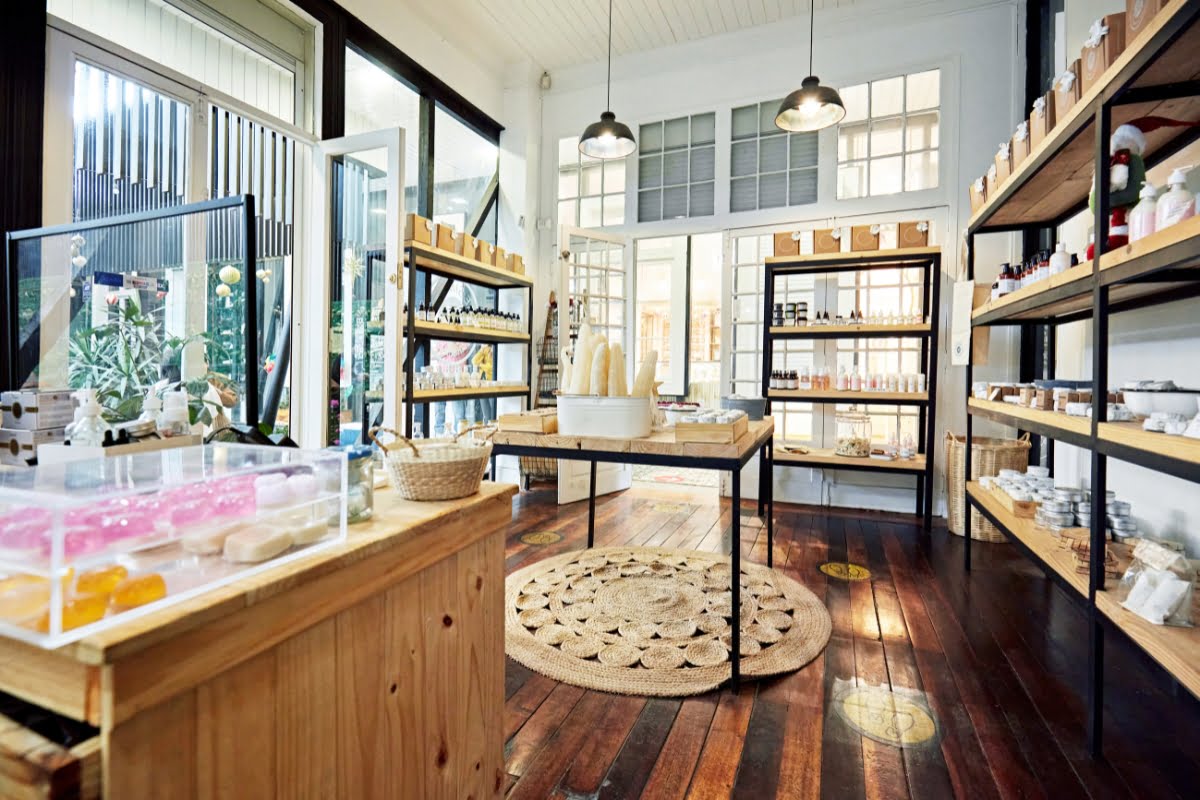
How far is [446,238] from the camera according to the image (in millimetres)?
3918

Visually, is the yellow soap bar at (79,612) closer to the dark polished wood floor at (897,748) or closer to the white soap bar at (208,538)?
the white soap bar at (208,538)

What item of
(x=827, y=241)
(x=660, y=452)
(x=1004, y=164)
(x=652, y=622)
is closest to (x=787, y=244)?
(x=827, y=241)

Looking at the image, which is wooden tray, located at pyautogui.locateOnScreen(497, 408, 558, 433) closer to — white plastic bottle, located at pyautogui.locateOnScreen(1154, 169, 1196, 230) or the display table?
the display table

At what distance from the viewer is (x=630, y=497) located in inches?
188

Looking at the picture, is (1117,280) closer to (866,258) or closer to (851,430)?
(866,258)

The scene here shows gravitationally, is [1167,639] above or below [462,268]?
below

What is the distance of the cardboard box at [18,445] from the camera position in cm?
143

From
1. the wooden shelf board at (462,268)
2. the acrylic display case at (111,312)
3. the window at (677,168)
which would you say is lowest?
the acrylic display case at (111,312)

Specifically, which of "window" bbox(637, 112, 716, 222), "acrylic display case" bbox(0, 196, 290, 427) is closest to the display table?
"acrylic display case" bbox(0, 196, 290, 427)

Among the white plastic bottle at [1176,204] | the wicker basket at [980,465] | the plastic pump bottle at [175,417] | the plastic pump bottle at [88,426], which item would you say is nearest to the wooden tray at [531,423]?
the plastic pump bottle at [175,417]

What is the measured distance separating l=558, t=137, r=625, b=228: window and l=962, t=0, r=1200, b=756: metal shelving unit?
3318mm

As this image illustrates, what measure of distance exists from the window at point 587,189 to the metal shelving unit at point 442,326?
2.89 ft

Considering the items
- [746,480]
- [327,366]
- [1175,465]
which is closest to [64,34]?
[327,366]

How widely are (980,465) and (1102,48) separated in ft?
8.01
